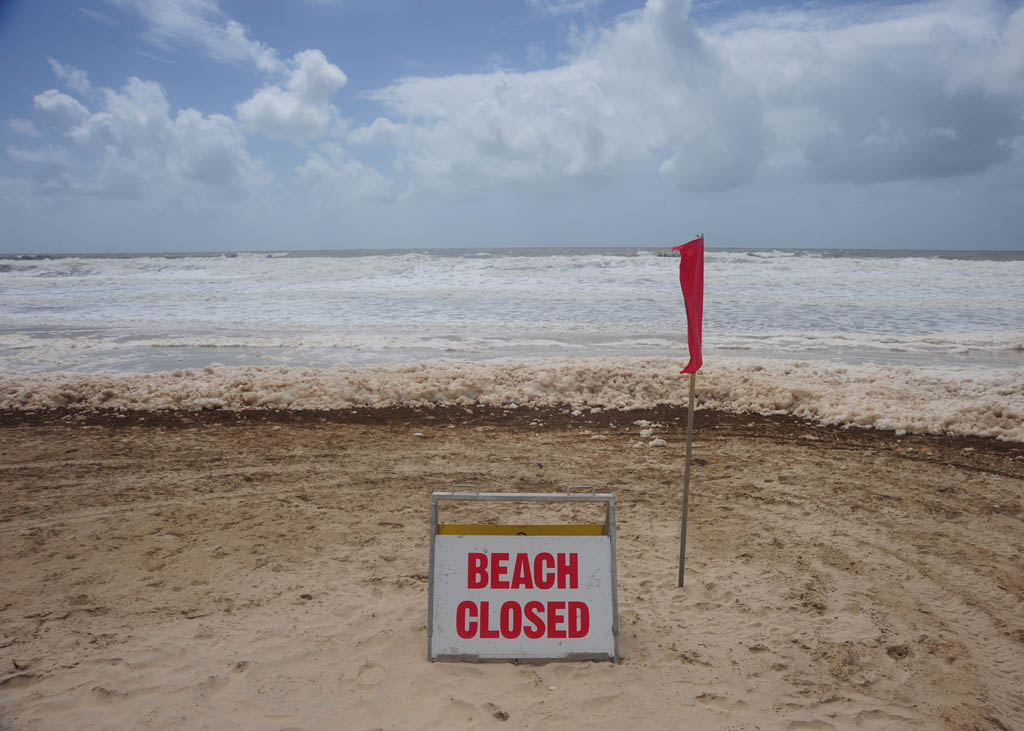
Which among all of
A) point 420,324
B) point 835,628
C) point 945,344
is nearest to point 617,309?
point 420,324

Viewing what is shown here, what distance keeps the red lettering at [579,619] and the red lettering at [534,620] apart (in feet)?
0.47

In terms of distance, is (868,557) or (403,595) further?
(868,557)

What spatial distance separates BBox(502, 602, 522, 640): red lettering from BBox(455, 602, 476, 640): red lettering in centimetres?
15

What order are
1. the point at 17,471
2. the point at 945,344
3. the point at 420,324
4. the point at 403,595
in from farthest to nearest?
the point at 420,324 < the point at 945,344 < the point at 17,471 < the point at 403,595

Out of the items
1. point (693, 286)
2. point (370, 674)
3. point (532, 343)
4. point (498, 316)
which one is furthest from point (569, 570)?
point (498, 316)

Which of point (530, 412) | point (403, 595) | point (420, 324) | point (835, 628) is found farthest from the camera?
point (420, 324)

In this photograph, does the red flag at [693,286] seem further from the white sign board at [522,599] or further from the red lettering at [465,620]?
the red lettering at [465,620]

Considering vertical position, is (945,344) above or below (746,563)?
above

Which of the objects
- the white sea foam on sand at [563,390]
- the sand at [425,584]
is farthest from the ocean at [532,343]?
the sand at [425,584]

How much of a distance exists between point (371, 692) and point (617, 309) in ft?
56.7

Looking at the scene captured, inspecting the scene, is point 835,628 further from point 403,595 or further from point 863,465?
point 863,465

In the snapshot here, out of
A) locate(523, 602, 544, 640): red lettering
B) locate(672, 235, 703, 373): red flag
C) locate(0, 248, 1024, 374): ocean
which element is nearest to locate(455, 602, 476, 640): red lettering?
locate(523, 602, 544, 640): red lettering

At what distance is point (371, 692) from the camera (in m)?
2.89

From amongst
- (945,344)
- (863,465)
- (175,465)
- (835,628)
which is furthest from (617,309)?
(835,628)
